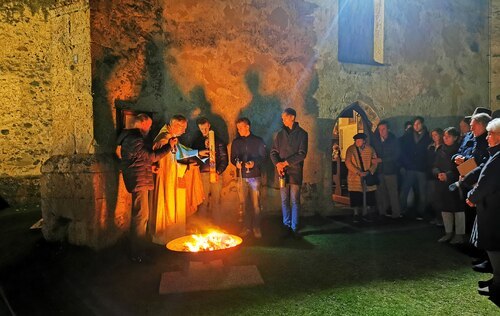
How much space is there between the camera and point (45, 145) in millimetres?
8781

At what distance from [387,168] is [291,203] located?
7.81 feet

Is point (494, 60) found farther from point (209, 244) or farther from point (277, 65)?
point (209, 244)

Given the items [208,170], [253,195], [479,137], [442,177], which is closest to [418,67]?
[442,177]

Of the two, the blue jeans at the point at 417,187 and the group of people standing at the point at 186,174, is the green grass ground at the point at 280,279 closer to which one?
the group of people standing at the point at 186,174

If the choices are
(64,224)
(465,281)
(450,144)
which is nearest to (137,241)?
(64,224)

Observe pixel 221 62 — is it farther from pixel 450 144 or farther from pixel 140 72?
pixel 450 144

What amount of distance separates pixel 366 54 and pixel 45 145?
8.15 m

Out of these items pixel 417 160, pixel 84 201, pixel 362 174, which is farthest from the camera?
pixel 417 160

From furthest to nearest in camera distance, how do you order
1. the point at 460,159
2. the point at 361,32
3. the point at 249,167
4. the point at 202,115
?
the point at 361,32
the point at 202,115
the point at 249,167
the point at 460,159

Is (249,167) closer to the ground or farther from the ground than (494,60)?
closer to the ground

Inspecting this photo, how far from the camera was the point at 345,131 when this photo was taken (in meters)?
13.0

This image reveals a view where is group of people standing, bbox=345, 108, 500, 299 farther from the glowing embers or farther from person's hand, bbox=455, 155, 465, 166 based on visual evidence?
the glowing embers

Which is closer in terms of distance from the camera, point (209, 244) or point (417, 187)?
point (209, 244)

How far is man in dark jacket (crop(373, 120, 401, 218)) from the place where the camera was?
694 centimetres
